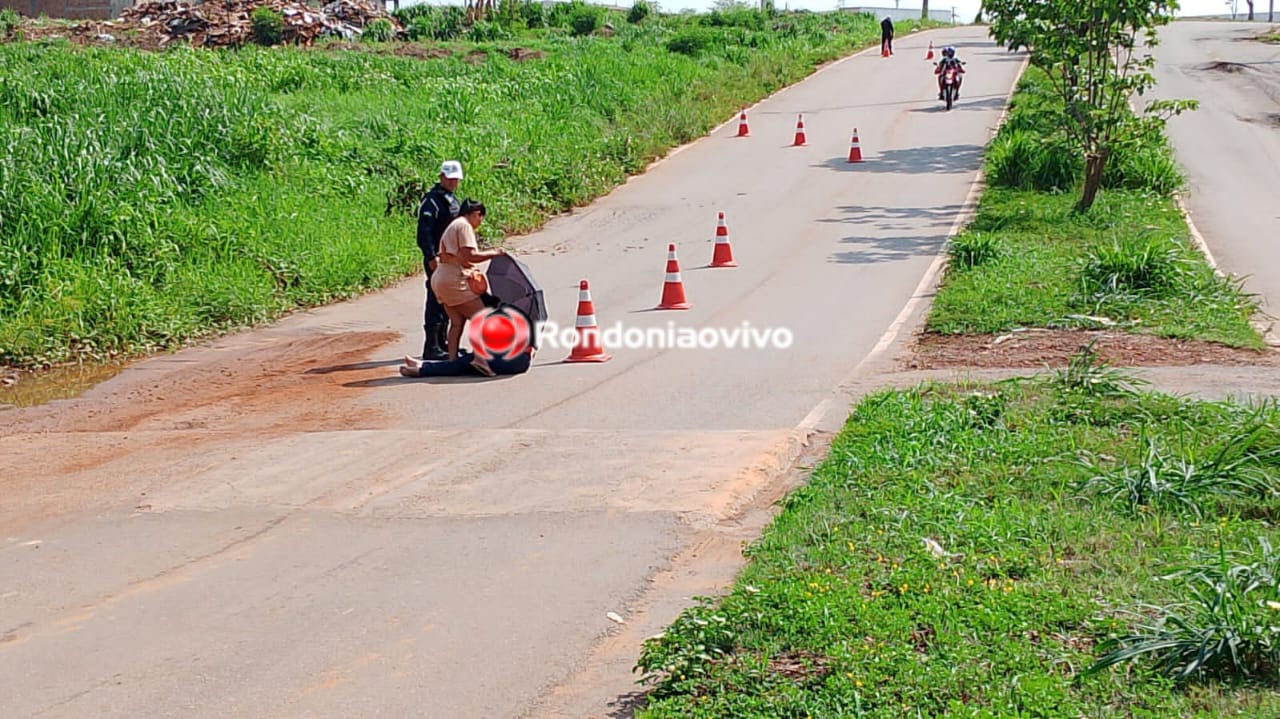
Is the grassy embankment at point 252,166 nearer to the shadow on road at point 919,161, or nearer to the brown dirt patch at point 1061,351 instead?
the shadow on road at point 919,161

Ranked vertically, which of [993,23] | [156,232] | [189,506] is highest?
[993,23]

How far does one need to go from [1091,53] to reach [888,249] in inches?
156

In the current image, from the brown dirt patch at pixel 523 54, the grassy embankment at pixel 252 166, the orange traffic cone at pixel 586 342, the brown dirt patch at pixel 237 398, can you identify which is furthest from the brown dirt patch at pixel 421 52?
the orange traffic cone at pixel 586 342

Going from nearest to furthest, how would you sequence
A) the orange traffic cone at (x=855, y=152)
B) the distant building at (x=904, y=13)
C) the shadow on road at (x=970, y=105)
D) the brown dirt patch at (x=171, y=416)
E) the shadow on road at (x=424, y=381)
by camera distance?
the brown dirt patch at (x=171, y=416) < the shadow on road at (x=424, y=381) < the orange traffic cone at (x=855, y=152) < the shadow on road at (x=970, y=105) < the distant building at (x=904, y=13)

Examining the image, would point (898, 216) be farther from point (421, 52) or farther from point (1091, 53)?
point (421, 52)

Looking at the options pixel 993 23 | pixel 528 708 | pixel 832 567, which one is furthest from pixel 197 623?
pixel 993 23

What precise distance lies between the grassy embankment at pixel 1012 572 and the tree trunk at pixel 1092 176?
10361 millimetres

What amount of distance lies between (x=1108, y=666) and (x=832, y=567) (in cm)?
156

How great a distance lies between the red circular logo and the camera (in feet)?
40.6

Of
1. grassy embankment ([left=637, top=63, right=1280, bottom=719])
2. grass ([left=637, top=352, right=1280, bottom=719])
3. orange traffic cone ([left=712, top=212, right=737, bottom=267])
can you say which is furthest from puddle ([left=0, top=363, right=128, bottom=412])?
orange traffic cone ([left=712, top=212, right=737, bottom=267])

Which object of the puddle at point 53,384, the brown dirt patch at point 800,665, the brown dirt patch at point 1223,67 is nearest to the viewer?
the brown dirt patch at point 800,665

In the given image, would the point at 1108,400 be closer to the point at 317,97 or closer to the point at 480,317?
the point at 480,317

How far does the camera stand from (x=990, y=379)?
35.8 ft

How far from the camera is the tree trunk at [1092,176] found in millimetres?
19609
